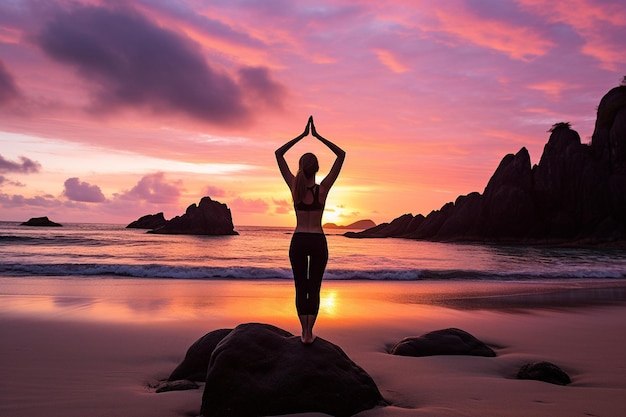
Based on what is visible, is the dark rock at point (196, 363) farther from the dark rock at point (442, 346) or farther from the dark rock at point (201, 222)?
the dark rock at point (201, 222)

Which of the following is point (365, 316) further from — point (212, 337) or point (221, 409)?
point (221, 409)

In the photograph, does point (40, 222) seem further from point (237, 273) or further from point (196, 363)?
point (196, 363)

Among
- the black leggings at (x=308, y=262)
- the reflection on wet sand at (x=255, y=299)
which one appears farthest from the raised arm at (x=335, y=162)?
the reflection on wet sand at (x=255, y=299)

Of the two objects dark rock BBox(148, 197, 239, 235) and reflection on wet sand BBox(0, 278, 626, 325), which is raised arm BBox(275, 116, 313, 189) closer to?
reflection on wet sand BBox(0, 278, 626, 325)

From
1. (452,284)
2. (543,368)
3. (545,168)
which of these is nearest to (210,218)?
(545,168)

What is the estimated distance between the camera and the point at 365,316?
37.7ft

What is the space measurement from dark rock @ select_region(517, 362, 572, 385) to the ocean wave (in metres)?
16.0

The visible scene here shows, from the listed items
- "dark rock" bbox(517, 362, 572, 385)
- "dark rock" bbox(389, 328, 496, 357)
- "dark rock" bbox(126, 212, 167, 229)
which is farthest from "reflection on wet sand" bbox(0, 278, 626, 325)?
"dark rock" bbox(126, 212, 167, 229)

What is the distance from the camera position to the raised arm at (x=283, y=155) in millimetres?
5402

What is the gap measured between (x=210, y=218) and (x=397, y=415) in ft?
270

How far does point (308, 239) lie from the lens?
5094mm

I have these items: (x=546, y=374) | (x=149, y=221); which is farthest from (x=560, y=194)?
(x=149, y=221)

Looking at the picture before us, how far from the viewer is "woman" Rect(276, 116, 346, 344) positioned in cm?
508

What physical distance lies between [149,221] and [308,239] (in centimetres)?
11323
